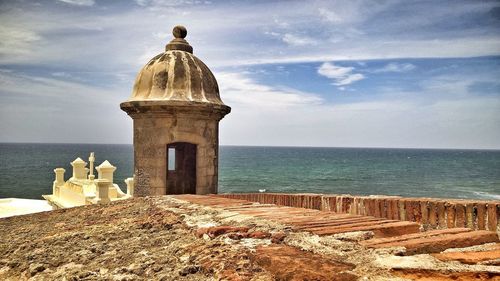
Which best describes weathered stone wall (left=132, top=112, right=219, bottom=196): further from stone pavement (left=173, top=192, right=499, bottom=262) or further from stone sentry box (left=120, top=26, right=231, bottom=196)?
stone pavement (left=173, top=192, right=499, bottom=262)

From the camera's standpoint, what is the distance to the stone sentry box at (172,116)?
7.81 m

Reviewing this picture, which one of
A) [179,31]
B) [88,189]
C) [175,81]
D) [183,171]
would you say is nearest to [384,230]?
[175,81]

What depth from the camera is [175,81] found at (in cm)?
818

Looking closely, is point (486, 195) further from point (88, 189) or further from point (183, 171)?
point (183, 171)

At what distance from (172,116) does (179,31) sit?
7.50ft

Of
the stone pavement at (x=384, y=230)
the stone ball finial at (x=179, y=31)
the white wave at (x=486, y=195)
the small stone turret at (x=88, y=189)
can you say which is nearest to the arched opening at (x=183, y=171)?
the stone ball finial at (x=179, y=31)

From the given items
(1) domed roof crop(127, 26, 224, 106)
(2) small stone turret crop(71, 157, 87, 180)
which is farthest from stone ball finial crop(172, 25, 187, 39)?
(2) small stone turret crop(71, 157, 87, 180)

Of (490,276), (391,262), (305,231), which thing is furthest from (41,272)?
(490,276)

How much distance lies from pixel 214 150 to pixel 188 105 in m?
1.13

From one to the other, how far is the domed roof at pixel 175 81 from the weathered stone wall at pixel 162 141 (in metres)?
0.38

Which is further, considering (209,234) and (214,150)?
(214,150)

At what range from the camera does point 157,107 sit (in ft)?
25.4

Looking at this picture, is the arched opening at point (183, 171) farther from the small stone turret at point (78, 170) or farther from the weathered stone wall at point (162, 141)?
the small stone turret at point (78, 170)

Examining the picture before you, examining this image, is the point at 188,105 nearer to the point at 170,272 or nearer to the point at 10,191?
the point at 170,272
